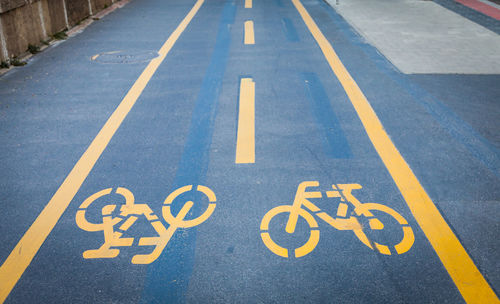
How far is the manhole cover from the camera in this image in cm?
883

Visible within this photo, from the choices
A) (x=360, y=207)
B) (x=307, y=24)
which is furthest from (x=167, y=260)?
(x=307, y=24)

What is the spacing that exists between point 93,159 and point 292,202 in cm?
257

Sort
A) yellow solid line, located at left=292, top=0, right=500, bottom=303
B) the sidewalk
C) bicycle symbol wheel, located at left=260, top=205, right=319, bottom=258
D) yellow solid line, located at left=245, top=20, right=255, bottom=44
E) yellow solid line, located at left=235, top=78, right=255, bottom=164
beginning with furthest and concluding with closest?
yellow solid line, located at left=245, top=20, right=255, bottom=44 < the sidewalk < yellow solid line, located at left=235, top=78, right=255, bottom=164 < bicycle symbol wheel, located at left=260, top=205, right=319, bottom=258 < yellow solid line, located at left=292, top=0, right=500, bottom=303

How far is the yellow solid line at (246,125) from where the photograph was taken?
5117 mm

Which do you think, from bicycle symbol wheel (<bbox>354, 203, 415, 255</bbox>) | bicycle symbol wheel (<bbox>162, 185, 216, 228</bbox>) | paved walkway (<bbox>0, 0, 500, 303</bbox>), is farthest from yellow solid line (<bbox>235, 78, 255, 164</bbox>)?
bicycle symbol wheel (<bbox>354, 203, 415, 255</bbox>)

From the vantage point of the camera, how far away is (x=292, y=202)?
416 cm

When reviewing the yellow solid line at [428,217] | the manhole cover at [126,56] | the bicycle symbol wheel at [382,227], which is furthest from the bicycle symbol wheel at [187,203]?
the manhole cover at [126,56]

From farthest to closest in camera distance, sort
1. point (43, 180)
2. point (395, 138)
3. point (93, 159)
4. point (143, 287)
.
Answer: point (395, 138) < point (93, 159) < point (43, 180) < point (143, 287)

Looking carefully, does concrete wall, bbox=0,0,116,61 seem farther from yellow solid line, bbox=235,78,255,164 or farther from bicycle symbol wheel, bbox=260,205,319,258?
bicycle symbol wheel, bbox=260,205,319,258

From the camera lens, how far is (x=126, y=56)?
29.8 ft

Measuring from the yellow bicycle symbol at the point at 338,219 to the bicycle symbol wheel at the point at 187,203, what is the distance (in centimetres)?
58

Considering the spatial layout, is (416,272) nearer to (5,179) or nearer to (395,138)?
(395,138)

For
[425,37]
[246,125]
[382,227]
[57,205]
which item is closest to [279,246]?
[382,227]

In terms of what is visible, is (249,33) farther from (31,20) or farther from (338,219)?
(338,219)
